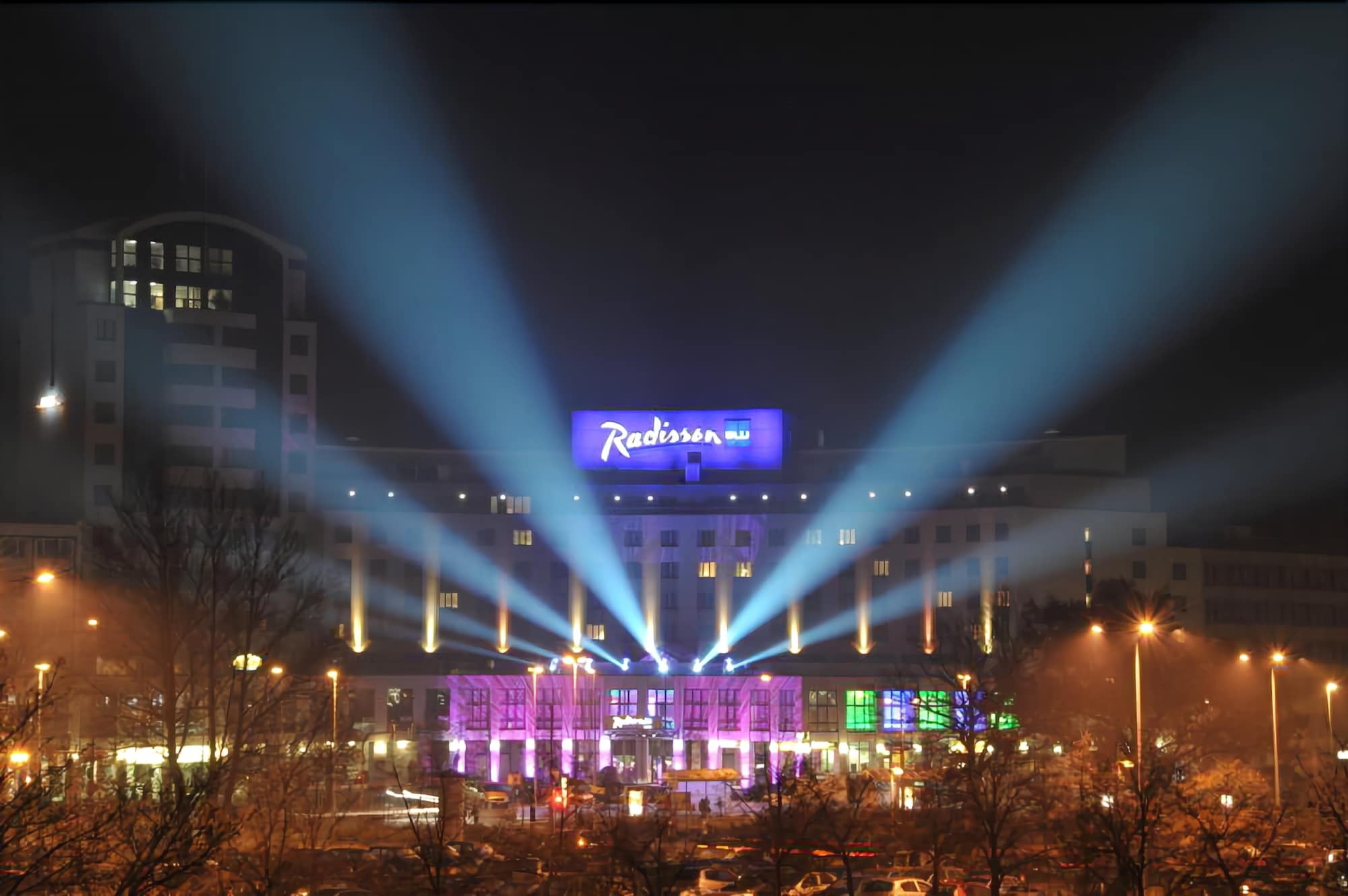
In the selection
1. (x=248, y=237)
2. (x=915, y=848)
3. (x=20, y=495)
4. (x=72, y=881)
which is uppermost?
Result: (x=248, y=237)

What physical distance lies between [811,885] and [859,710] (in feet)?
136

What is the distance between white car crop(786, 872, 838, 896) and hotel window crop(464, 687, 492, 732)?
43.4 meters

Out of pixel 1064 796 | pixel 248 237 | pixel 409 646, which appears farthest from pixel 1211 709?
pixel 248 237

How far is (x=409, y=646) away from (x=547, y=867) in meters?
50.8

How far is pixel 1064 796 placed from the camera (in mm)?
36031

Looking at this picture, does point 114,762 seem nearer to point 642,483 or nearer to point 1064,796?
point 1064,796

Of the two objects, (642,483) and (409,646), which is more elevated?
(642,483)

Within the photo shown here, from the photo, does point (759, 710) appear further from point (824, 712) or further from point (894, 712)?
point (894, 712)

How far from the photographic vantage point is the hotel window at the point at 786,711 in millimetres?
72812

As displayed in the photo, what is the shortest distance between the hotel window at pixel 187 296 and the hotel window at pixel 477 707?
2348cm

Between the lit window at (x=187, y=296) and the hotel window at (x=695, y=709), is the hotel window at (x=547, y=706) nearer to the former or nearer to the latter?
the hotel window at (x=695, y=709)

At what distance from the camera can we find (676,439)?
83.6m

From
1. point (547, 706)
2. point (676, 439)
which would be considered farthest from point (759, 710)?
point (676, 439)

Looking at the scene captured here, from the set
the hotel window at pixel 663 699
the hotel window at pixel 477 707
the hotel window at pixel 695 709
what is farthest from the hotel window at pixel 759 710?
the hotel window at pixel 477 707
